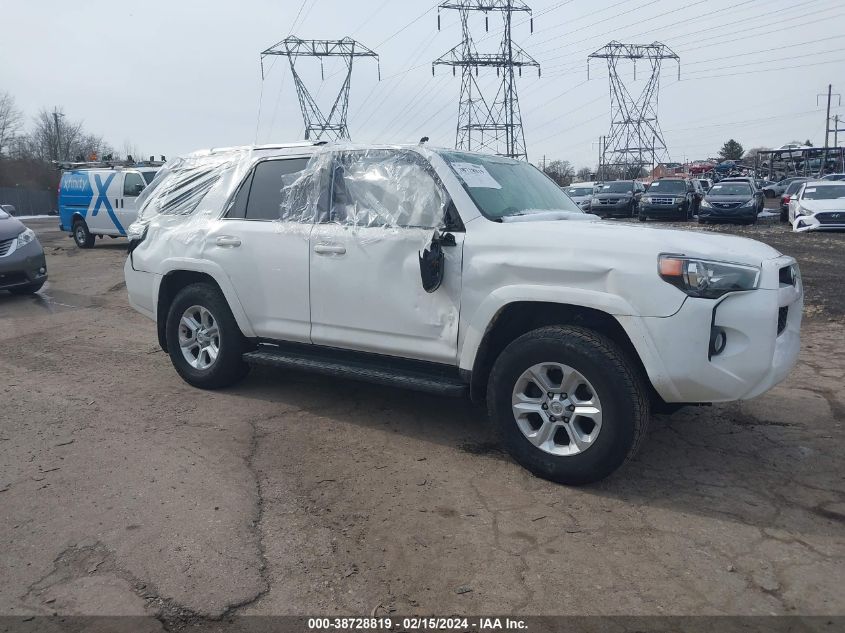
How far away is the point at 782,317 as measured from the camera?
3795mm

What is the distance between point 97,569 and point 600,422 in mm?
2489

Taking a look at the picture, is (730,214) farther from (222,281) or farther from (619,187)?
(222,281)

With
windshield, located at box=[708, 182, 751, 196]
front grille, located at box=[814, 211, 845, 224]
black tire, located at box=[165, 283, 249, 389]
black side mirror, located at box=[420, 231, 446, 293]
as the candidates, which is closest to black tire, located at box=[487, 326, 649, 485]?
black side mirror, located at box=[420, 231, 446, 293]

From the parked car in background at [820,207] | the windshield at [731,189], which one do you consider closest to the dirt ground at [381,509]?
the parked car in background at [820,207]

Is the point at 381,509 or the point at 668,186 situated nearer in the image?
the point at 381,509

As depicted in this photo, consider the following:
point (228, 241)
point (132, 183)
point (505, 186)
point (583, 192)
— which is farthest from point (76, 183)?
point (583, 192)

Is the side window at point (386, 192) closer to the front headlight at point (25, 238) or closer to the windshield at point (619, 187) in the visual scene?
the front headlight at point (25, 238)

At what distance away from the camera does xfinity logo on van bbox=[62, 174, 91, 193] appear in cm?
1914

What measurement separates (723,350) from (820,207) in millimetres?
17549

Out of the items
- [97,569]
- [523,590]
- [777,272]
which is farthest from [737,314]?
[97,569]

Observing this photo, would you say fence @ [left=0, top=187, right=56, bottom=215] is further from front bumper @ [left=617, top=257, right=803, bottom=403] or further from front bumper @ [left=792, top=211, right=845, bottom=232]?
front bumper @ [left=617, top=257, right=803, bottom=403]

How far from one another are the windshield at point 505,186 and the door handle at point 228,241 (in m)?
1.71

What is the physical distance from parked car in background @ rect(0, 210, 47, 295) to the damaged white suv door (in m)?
7.31

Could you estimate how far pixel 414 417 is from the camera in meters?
5.09
